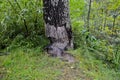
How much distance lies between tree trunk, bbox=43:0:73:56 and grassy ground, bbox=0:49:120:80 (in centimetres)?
19

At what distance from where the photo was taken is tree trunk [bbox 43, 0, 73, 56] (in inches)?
109

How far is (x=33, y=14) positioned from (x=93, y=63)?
1.36 m

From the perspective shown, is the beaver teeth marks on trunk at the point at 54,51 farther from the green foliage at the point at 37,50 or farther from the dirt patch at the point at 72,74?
the dirt patch at the point at 72,74

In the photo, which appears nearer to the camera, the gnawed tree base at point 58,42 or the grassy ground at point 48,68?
the grassy ground at point 48,68

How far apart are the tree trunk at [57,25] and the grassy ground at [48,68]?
0.19 metres

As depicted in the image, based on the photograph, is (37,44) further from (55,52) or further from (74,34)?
(74,34)

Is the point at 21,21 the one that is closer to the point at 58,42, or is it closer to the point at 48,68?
the point at 58,42

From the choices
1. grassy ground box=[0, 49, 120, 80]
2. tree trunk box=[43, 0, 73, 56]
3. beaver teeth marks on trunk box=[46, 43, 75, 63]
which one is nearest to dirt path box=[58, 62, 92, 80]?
grassy ground box=[0, 49, 120, 80]

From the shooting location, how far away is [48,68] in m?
2.51

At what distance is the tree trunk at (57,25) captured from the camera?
109 inches

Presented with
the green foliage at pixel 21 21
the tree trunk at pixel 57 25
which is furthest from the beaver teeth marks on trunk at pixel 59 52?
the green foliage at pixel 21 21

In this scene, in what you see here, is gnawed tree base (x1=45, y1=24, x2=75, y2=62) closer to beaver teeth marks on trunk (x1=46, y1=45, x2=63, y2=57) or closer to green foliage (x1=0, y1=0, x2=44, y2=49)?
beaver teeth marks on trunk (x1=46, y1=45, x2=63, y2=57)

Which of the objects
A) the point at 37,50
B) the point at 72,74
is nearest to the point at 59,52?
Result: the point at 37,50

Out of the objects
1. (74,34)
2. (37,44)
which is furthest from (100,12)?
(37,44)
